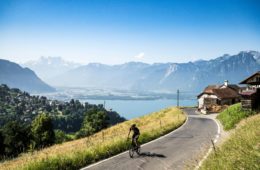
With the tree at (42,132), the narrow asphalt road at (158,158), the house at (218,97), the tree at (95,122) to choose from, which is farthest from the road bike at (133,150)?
the tree at (95,122)

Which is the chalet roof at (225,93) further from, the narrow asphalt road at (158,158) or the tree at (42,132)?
the narrow asphalt road at (158,158)

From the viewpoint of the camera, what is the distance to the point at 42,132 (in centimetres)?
7450

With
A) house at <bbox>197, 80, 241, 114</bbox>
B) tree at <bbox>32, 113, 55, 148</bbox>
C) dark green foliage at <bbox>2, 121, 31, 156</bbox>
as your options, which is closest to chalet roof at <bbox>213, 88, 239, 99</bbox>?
house at <bbox>197, 80, 241, 114</bbox>

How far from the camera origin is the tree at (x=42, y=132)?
73.8 metres

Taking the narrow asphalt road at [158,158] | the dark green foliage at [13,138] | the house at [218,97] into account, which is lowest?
the dark green foliage at [13,138]

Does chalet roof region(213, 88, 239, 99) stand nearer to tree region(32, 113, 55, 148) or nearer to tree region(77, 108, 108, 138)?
tree region(77, 108, 108, 138)

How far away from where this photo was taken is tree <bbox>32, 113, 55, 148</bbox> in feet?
242

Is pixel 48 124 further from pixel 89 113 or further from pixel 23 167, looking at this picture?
pixel 23 167

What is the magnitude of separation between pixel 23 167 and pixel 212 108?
55640mm

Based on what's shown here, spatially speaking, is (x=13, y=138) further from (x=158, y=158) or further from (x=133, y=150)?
(x=158, y=158)

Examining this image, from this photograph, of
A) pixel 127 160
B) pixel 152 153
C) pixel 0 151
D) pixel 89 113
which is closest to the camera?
pixel 127 160

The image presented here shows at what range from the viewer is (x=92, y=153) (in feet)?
51.7

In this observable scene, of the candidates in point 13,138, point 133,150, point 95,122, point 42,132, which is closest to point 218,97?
point 95,122

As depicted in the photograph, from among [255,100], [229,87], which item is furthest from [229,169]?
[229,87]
